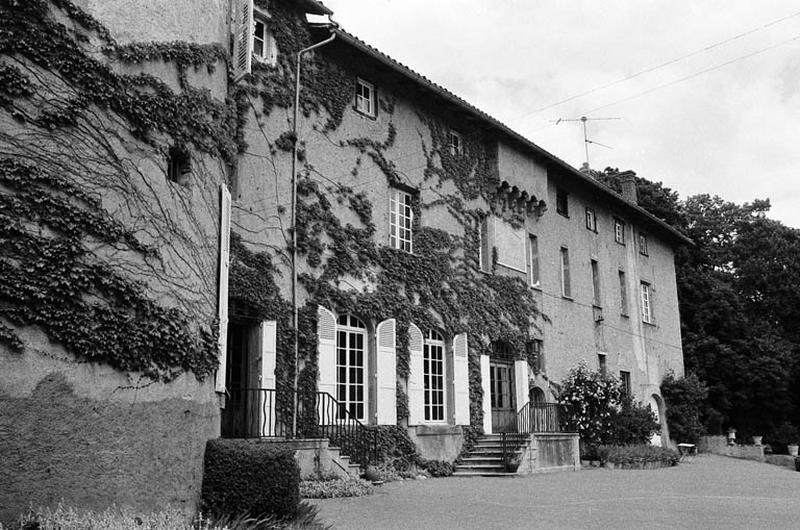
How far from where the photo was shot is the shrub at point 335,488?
36.7 ft

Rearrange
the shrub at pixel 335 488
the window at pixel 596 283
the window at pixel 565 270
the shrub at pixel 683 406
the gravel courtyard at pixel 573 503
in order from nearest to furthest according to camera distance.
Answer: the gravel courtyard at pixel 573 503
the shrub at pixel 335 488
the window at pixel 565 270
the window at pixel 596 283
the shrub at pixel 683 406

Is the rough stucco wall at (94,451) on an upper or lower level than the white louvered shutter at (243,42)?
lower

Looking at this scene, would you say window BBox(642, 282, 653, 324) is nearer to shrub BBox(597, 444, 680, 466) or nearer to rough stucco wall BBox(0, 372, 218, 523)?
shrub BBox(597, 444, 680, 466)

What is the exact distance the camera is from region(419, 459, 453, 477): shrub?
16.0 meters

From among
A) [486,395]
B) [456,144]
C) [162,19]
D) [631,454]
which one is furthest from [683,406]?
[162,19]

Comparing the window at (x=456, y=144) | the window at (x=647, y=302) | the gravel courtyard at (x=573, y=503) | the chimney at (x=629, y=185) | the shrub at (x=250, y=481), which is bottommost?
the gravel courtyard at (x=573, y=503)

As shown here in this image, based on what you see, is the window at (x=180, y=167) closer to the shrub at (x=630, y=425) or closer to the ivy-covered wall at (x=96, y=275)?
the ivy-covered wall at (x=96, y=275)

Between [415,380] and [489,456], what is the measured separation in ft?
A: 8.12

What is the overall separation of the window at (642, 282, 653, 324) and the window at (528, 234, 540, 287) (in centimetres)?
790

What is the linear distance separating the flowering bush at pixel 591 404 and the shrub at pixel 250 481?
41.9ft

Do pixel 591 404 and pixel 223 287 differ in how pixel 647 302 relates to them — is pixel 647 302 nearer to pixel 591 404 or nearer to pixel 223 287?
pixel 591 404

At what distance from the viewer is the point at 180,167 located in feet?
31.7

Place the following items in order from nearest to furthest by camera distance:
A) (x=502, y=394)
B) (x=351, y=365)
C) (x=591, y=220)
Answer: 1. (x=351, y=365)
2. (x=502, y=394)
3. (x=591, y=220)

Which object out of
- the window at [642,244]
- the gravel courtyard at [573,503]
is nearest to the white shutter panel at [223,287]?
the gravel courtyard at [573,503]
